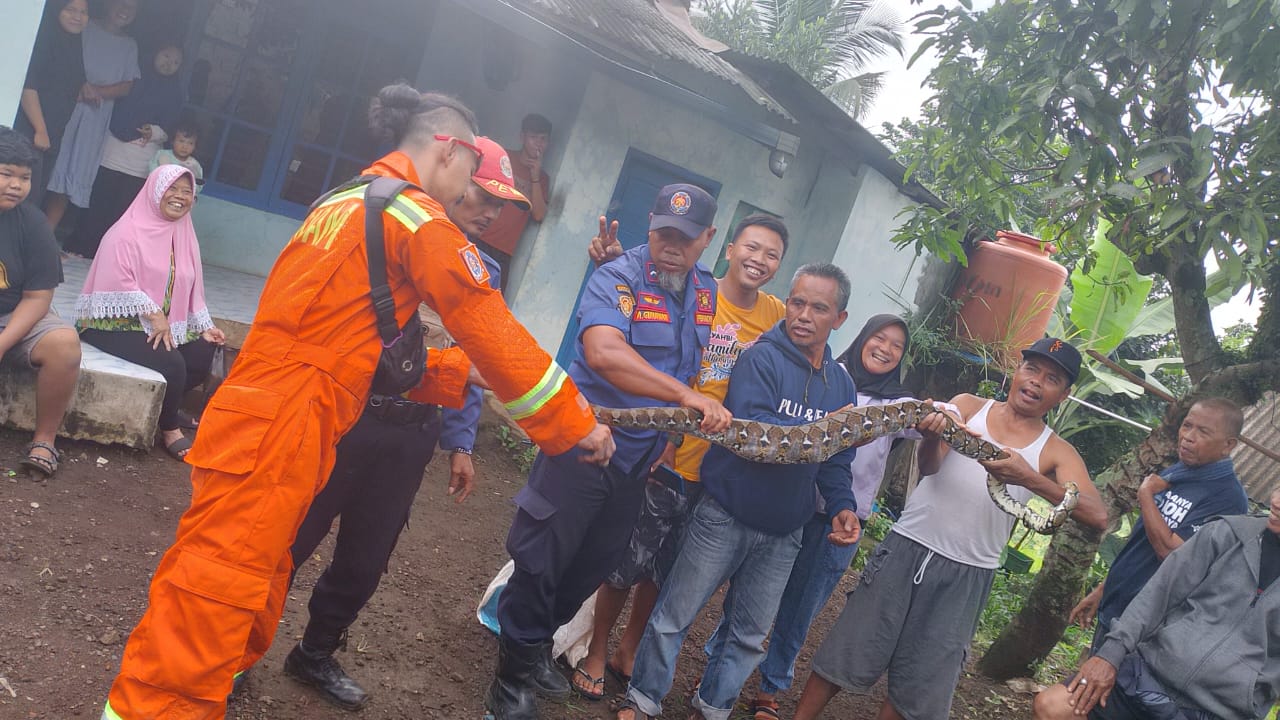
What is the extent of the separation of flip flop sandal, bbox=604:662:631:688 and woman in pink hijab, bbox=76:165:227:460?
9.56ft

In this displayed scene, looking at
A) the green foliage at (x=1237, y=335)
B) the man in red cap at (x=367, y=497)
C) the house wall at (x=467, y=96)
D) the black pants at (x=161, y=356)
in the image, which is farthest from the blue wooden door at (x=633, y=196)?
the green foliage at (x=1237, y=335)

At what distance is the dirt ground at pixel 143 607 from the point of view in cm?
332

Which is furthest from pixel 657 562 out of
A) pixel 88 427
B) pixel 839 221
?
pixel 839 221

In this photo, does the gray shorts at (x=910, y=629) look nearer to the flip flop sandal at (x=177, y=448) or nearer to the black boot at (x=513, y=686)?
the black boot at (x=513, y=686)

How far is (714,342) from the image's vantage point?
431 cm

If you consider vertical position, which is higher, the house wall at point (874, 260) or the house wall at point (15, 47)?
the house wall at point (874, 260)

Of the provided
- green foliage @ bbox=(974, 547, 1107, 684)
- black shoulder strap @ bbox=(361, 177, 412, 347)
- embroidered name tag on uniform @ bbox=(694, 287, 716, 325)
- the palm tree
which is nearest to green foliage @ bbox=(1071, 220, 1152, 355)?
green foliage @ bbox=(974, 547, 1107, 684)

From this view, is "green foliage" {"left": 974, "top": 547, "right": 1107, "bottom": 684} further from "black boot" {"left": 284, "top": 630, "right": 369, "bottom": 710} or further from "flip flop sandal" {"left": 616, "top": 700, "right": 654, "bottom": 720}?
"black boot" {"left": 284, "top": 630, "right": 369, "bottom": 710}

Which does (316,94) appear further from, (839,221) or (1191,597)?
(1191,597)

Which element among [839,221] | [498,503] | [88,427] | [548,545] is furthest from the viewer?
[839,221]

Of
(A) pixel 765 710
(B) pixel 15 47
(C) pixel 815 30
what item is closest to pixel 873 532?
(A) pixel 765 710

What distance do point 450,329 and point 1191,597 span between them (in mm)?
3207

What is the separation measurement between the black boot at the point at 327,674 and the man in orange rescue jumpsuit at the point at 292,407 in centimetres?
87

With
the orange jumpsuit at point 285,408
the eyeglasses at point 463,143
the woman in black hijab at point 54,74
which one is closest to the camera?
the orange jumpsuit at point 285,408
